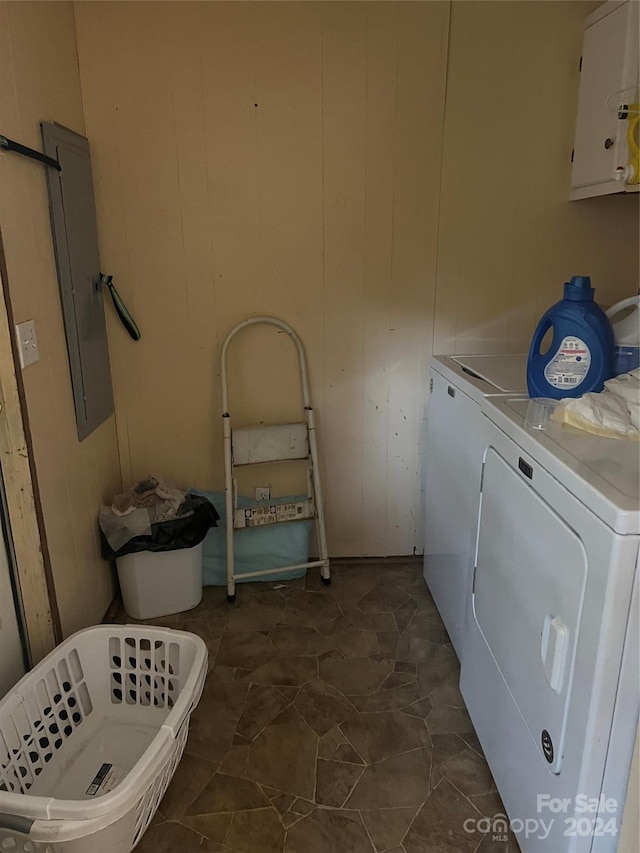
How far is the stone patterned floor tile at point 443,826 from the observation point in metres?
1.43

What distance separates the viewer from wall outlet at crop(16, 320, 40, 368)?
159 cm

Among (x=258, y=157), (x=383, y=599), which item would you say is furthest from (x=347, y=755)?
(x=258, y=157)

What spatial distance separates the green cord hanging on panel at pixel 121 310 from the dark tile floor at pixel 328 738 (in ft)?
3.66

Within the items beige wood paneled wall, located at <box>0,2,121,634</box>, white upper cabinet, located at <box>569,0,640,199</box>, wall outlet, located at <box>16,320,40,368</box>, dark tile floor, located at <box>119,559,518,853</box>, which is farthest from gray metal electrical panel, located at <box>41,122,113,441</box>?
white upper cabinet, located at <box>569,0,640,199</box>

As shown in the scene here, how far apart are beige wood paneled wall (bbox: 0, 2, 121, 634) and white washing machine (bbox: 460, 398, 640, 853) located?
126 cm

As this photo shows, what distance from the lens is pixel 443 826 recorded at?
1480 millimetres

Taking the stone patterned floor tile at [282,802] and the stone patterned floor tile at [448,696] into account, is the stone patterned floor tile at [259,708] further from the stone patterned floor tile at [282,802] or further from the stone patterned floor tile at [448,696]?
the stone patterned floor tile at [448,696]

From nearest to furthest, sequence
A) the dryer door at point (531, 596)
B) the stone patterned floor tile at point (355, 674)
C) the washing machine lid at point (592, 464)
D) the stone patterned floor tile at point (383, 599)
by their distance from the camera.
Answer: the washing machine lid at point (592, 464) < the dryer door at point (531, 596) < the stone patterned floor tile at point (355, 674) < the stone patterned floor tile at point (383, 599)

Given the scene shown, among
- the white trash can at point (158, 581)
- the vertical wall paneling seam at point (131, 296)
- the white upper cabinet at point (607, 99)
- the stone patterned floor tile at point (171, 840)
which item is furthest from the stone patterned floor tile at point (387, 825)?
the white upper cabinet at point (607, 99)

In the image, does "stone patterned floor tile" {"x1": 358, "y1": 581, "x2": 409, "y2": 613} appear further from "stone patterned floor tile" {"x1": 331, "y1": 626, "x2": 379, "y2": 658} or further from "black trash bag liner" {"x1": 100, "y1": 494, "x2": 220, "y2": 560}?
"black trash bag liner" {"x1": 100, "y1": 494, "x2": 220, "y2": 560}

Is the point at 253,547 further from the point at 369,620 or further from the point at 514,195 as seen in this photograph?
the point at 514,195

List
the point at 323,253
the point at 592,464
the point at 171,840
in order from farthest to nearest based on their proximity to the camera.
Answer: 1. the point at 323,253
2. the point at 171,840
3. the point at 592,464

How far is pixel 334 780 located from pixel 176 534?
1.00m

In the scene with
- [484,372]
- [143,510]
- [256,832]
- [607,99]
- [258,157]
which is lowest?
[256,832]
